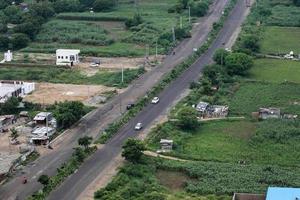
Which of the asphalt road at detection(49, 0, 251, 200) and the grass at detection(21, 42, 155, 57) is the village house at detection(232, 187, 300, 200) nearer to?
the asphalt road at detection(49, 0, 251, 200)

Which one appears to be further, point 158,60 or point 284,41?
point 284,41

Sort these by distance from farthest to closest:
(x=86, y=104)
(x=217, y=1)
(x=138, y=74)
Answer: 1. (x=217, y=1)
2. (x=138, y=74)
3. (x=86, y=104)

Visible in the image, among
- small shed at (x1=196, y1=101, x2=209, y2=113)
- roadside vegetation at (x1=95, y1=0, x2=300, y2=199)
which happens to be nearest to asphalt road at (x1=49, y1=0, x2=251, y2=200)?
roadside vegetation at (x1=95, y1=0, x2=300, y2=199)

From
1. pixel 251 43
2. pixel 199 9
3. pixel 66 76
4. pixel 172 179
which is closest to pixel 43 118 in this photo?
pixel 172 179

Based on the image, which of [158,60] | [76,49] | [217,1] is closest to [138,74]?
[158,60]

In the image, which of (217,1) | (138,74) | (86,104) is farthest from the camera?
(217,1)

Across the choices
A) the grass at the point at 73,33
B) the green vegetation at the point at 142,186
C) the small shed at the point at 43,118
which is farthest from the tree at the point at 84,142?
the grass at the point at 73,33

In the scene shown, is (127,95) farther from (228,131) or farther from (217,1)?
(217,1)

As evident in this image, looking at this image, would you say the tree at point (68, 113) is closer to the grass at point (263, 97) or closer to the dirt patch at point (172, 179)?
the dirt patch at point (172, 179)
